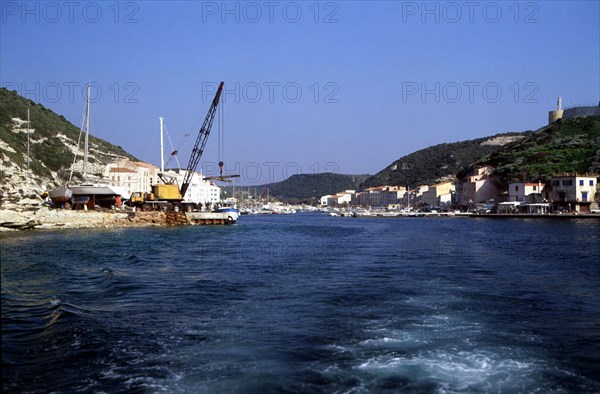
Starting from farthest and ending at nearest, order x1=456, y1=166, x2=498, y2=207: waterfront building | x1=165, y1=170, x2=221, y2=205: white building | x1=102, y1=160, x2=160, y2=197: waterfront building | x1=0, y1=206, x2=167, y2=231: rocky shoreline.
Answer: x1=165, y1=170, x2=221, y2=205: white building
x1=456, y1=166, x2=498, y2=207: waterfront building
x1=102, y1=160, x2=160, y2=197: waterfront building
x1=0, y1=206, x2=167, y2=231: rocky shoreline

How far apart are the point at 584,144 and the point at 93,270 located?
126 meters

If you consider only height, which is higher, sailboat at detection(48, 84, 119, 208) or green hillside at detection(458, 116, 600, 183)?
green hillside at detection(458, 116, 600, 183)

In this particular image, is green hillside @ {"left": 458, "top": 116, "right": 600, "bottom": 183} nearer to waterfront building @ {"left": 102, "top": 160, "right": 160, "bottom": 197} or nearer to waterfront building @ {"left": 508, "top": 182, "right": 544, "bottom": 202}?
waterfront building @ {"left": 508, "top": 182, "right": 544, "bottom": 202}

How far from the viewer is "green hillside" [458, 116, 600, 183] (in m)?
105

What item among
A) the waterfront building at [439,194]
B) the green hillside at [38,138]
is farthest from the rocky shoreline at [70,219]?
the waterfront building at [439,194]

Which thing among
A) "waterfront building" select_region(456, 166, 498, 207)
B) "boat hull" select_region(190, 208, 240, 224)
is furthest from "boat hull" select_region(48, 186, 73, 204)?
"waterfront building" select_region(456, 166, 498, 207)

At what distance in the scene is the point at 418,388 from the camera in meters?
7.88

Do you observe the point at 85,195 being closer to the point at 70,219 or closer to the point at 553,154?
the point at 70,219

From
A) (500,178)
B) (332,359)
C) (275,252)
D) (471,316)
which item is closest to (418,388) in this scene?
(332,359)

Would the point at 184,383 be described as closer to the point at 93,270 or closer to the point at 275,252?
the point at 93,270

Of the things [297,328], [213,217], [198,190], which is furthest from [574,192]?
[297,328]

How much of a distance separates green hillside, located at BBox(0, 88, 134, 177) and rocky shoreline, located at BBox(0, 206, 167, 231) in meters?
18.3

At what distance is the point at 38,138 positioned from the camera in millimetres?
89125

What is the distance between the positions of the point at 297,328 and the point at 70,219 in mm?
45693
